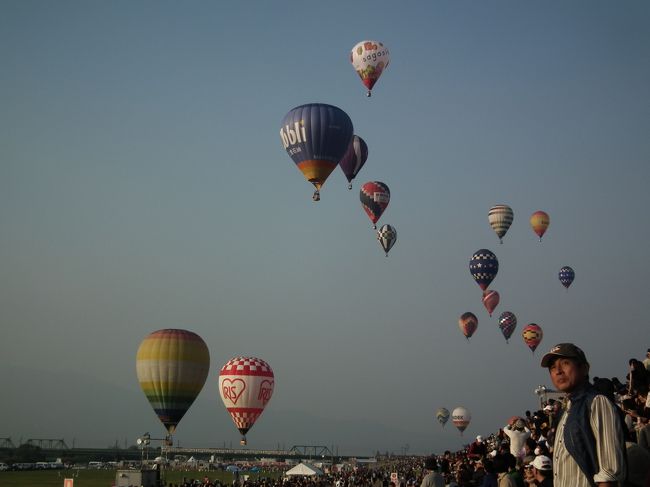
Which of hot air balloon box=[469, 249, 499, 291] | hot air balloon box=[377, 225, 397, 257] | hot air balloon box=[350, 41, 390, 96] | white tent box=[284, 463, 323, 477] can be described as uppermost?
hot air balloon box=[350, 41, 390, 96]

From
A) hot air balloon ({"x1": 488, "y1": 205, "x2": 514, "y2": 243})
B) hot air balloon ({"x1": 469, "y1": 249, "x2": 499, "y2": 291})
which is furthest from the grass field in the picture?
hot air balloon ({"x1": 488, "y1": 205, "x2": 514, "y2": 243})

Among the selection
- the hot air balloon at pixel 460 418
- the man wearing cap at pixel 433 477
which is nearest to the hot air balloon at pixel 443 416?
the hot air balloon at pixel 460 418

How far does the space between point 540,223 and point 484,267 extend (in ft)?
26.9

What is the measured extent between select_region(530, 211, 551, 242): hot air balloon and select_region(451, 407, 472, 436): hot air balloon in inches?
1040

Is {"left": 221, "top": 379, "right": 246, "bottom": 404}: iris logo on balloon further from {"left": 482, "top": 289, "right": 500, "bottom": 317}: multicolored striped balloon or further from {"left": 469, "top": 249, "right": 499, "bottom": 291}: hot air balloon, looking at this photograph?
{"left": 482, "top": 289, "right": 500, "bottom": 317}: multicolored striped balloon

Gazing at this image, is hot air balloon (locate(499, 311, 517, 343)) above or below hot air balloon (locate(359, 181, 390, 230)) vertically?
A: below

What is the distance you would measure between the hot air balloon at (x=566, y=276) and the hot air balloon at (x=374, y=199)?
24053 millimetres

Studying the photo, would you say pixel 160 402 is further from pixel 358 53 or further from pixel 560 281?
pixel 560 281

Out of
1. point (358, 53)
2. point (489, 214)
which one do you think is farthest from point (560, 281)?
point (358, 53)

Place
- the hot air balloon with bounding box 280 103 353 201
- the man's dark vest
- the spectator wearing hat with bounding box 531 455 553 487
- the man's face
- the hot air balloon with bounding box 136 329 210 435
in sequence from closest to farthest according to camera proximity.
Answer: the man's dark vest
the man's face
the spectator wearing hat with bounding box 531 455 553 487
the hot air balloon with bounding box 280 103 353 201
the hot air balloon with bounding box 136 329 210 435

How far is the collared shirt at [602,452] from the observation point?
4039 mm

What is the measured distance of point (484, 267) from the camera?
62.2 metres

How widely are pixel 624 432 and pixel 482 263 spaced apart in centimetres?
5962

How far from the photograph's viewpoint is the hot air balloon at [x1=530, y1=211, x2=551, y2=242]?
6581 cm
